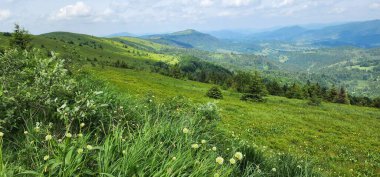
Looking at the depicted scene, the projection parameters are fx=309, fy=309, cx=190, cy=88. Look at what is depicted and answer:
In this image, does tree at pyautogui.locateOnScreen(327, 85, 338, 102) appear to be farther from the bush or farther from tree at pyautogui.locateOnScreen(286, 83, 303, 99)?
the bush

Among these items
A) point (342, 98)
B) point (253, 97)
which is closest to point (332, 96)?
point (342, 98)

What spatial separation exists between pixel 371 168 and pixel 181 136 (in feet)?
55.4

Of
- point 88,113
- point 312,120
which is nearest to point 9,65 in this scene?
point 88,113

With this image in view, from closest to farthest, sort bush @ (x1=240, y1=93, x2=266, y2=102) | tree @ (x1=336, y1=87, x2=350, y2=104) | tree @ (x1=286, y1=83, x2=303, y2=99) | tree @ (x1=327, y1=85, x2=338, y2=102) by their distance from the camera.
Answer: bush @ (x1=240, y1=93, x2=266, y2=102)
tree @ (x1=286, y1=83, x2=303, y2=99)
tree @ (x1=336, y1=87, x2=350, y2=104)
tree @ (x1=327, y1=85, x2=338, y2=102)

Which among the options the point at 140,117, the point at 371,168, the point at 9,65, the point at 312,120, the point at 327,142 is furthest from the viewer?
the point at 312,120

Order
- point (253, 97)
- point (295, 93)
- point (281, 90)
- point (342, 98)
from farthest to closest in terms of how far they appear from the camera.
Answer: point (281, 90) → point (342, 98) → point (295, 93) → point (253, 97)

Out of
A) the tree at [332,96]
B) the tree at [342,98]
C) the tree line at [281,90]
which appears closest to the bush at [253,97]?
the tree line at [281,90]

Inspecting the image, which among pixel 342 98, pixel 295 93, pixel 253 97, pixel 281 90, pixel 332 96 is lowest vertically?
pixel 342 98

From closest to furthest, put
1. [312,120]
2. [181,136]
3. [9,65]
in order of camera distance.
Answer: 1. [181,136]
2. [9,65]
3. [312,120]

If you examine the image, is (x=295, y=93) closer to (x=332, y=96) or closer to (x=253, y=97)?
(x=332, y=96)

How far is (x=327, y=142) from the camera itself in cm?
2486

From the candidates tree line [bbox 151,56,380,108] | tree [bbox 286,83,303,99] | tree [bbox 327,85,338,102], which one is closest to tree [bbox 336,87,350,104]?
tree line [bbox 151,56,380,108]

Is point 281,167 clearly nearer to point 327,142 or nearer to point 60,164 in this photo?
point 60,164

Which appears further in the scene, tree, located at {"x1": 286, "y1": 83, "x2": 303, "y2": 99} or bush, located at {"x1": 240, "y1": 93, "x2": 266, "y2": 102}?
tree, located at {"x1": 286, "y1": 83, "x2": 303, "y2": 99}
